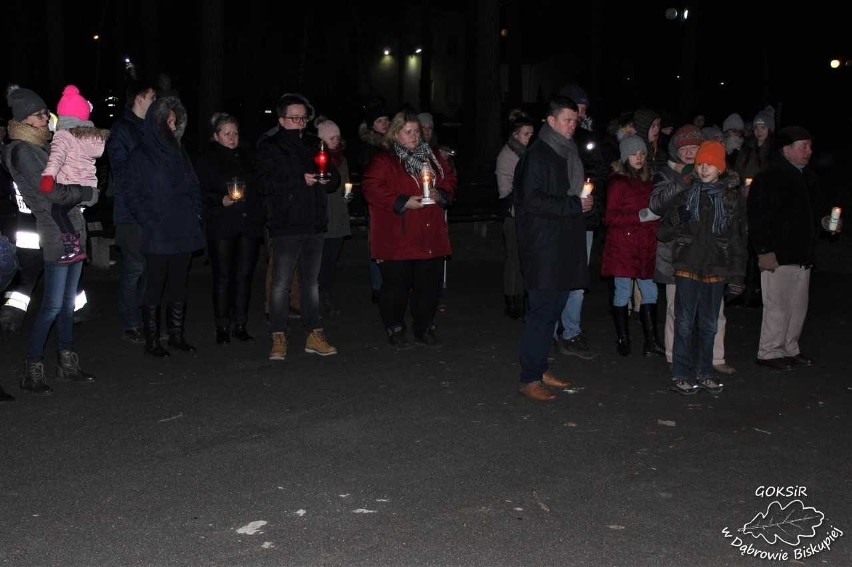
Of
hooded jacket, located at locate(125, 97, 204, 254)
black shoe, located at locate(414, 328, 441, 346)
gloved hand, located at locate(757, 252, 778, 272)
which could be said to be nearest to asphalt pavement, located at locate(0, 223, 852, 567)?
black shoe, located at locate(414, 328, 441, 346)

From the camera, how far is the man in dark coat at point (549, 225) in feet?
26.0

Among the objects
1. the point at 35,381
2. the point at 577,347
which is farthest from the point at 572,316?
the point at 35,381

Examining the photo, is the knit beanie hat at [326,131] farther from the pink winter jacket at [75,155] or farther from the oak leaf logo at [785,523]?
the oak leaf logo at [785,523]

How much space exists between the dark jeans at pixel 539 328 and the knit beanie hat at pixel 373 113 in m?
4.32

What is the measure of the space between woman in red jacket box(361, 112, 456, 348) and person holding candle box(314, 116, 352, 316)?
4.13ft

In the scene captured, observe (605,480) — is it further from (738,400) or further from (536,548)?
(738,400)

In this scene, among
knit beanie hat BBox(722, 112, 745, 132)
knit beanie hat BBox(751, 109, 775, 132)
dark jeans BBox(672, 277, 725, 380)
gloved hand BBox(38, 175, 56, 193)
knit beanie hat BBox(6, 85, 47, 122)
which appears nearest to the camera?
gloved hand BBox(38, 175, 56, 193)

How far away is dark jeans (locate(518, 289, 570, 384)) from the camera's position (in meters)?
8.06

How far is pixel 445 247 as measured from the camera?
10.0 meters

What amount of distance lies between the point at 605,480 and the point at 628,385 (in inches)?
97.5

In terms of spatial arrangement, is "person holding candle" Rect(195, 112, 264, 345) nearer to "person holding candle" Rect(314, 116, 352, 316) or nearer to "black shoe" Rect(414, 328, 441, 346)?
"person holding candle" Rect(314, 116, 352, 316)

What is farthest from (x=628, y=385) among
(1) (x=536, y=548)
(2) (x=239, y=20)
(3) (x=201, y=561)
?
(2) (x=239, y=20)

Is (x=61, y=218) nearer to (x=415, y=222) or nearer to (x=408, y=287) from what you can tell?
(x=415, y=222)

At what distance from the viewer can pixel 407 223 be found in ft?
32.3
